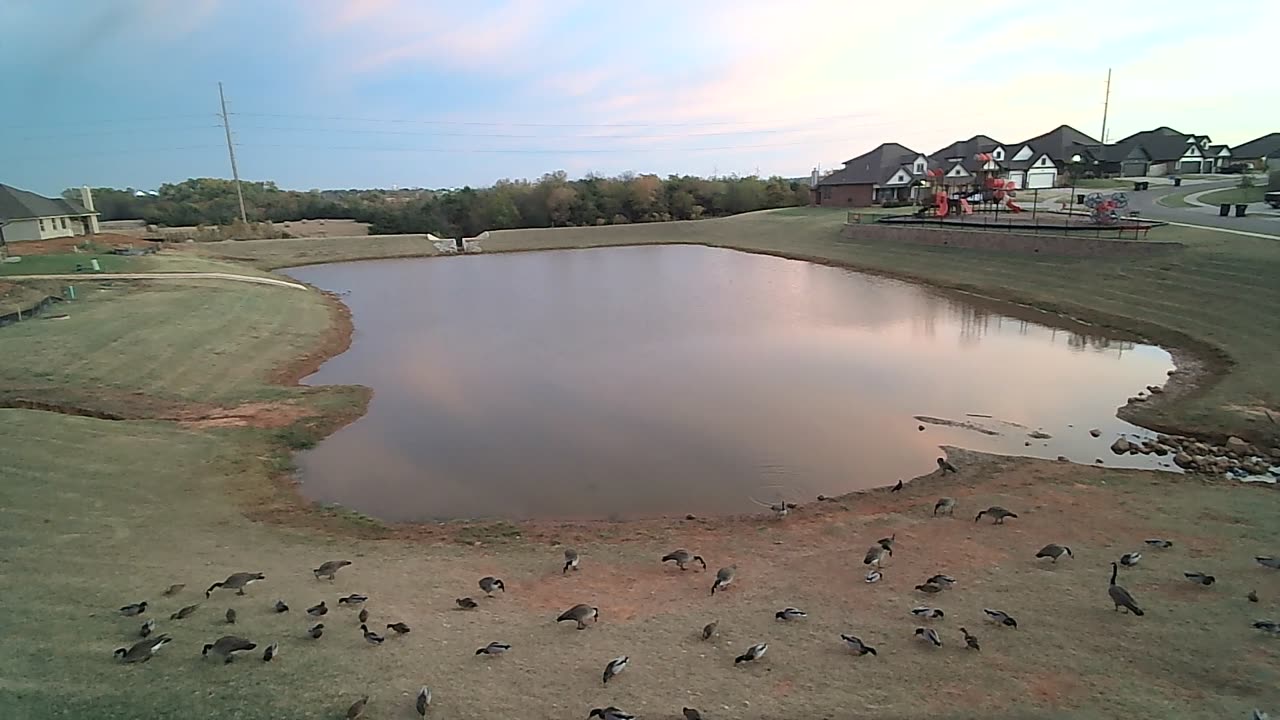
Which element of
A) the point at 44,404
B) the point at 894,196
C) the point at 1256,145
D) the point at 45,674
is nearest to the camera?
the point at 45,674

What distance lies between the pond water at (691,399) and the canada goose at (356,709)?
5004mm

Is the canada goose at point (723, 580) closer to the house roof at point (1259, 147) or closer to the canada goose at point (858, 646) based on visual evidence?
the canada goose at point (858, 646)

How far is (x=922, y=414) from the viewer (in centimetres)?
1373

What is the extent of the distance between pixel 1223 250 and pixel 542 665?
25.5 meters

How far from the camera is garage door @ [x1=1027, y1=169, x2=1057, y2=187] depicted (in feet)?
175

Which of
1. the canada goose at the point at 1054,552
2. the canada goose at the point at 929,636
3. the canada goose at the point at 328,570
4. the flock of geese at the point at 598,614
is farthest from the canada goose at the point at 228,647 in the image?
the canada goose at the point at 1054,552

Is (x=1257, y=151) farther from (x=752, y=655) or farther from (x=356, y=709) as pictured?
(x=356, y=709)

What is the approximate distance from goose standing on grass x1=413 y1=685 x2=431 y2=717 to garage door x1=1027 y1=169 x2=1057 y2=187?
59.0 metres

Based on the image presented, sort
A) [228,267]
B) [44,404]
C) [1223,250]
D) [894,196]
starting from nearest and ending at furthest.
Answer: [44,404] → [1223,250] → [228,267] → [894,196]

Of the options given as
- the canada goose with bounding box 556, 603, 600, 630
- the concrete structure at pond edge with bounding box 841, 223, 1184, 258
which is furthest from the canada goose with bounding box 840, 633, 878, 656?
the concrete structure at pond edge with bounding box 841, 223, 1184, 258

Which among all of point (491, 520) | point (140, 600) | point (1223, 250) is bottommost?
point (491, 520)

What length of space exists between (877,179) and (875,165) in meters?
2.00

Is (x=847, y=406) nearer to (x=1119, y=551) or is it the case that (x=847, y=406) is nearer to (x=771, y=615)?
(x=1119, y=551)

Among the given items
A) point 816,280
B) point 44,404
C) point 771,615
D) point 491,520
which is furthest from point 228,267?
point 771,615
